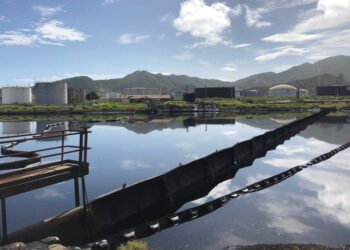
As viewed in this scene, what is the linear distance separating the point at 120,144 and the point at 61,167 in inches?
1182

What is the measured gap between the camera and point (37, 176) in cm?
1380

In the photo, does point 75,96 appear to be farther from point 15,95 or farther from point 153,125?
point 153,125

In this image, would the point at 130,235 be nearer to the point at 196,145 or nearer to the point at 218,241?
the point at 218,241

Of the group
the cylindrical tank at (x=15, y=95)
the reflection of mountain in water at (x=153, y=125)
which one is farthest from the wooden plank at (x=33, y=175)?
the cylindrical tank at (x=15, y=95)

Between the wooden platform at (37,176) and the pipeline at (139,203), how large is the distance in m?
1.29

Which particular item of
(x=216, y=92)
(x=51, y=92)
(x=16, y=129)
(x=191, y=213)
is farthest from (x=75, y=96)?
(x=191, y=213)

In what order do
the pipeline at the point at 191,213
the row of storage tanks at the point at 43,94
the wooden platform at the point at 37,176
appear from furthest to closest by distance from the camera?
1. the row of storage tanks at the point at 43,94
2. the pipeline at the point at 191,213
3. the wooden platform at the point at 37,176

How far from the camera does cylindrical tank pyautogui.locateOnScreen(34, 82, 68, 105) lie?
156m

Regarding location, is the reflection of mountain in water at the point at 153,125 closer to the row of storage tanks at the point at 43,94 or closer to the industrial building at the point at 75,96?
the row of storage tanks at the point at 43,94

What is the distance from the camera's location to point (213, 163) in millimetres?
28469

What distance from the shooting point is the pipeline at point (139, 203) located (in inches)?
555

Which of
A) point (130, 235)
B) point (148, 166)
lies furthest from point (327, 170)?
point (130, 235)

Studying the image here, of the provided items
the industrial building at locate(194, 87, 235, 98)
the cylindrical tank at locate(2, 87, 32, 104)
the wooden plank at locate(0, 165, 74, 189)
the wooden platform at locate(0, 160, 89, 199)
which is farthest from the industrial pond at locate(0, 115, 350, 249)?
the industrial building at locate(194, 87, 235, 98)

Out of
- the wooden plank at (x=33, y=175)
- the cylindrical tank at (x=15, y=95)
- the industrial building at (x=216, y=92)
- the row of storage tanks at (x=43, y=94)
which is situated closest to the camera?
the wooden plank at (x=33, y=175)
